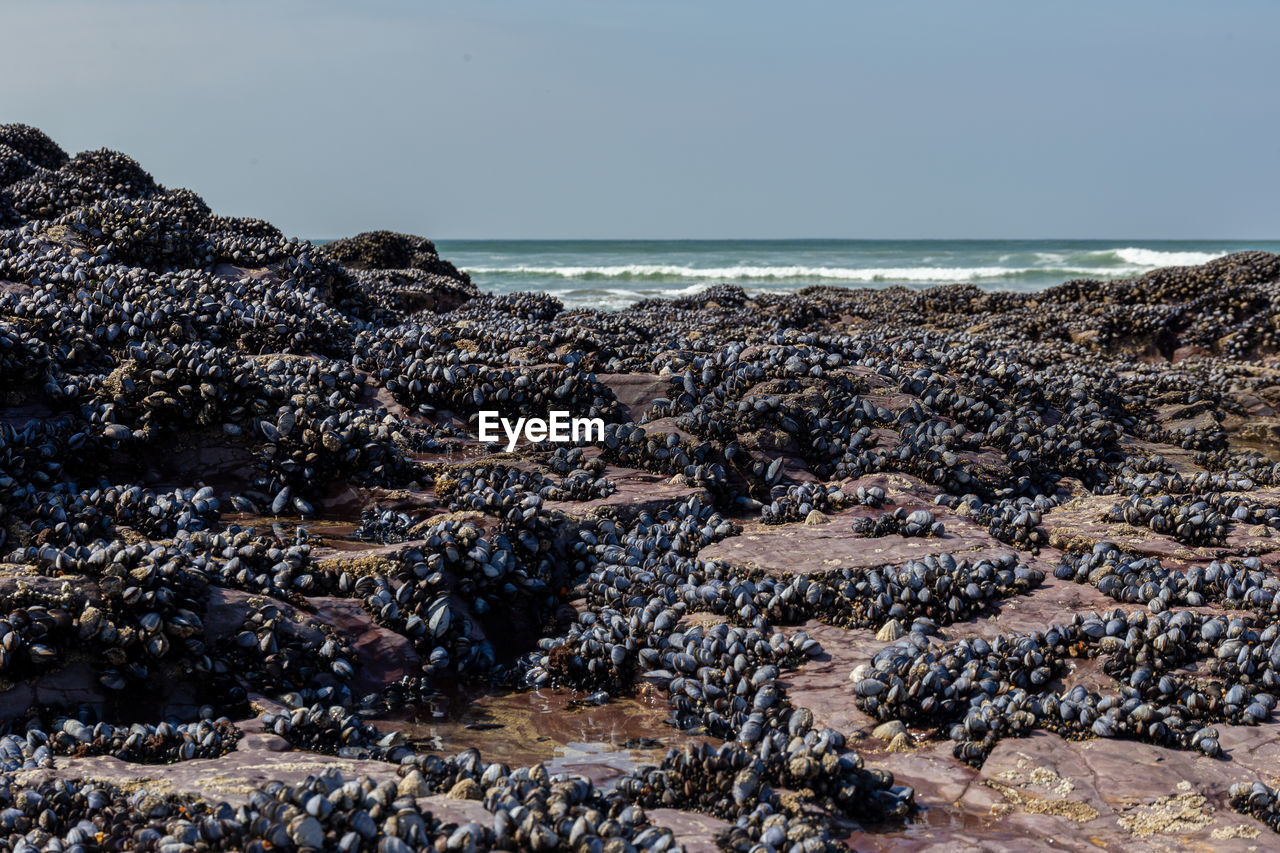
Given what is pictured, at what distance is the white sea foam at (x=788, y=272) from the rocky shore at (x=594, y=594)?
47.6 m

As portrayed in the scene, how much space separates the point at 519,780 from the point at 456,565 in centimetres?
224

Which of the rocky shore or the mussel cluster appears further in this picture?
the mussel cluster

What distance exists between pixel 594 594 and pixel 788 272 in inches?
2193

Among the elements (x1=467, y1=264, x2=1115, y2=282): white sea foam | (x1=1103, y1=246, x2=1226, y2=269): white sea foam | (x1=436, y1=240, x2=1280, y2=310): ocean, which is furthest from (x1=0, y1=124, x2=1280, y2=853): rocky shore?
(x1=1103, y1=246, x2=1226, y2=269): white sea foam

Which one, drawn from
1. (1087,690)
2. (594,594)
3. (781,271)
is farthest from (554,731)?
(781,271)

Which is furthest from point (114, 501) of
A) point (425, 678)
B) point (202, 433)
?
point (425, 678)

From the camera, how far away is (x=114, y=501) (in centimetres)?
551

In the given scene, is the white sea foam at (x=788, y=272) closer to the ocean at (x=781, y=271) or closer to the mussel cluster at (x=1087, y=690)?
the ocean at (x=781, y=271)

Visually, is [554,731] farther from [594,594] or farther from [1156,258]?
[1156,258]

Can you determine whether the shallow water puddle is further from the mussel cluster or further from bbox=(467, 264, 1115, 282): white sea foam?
bbox=(467, 264, 1115, 282): white sea foam

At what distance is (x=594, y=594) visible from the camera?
18.3 feet

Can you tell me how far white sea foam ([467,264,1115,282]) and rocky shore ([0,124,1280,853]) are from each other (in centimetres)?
4757

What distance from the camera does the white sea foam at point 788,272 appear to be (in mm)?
56000

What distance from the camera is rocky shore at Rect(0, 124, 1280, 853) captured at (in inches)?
136
